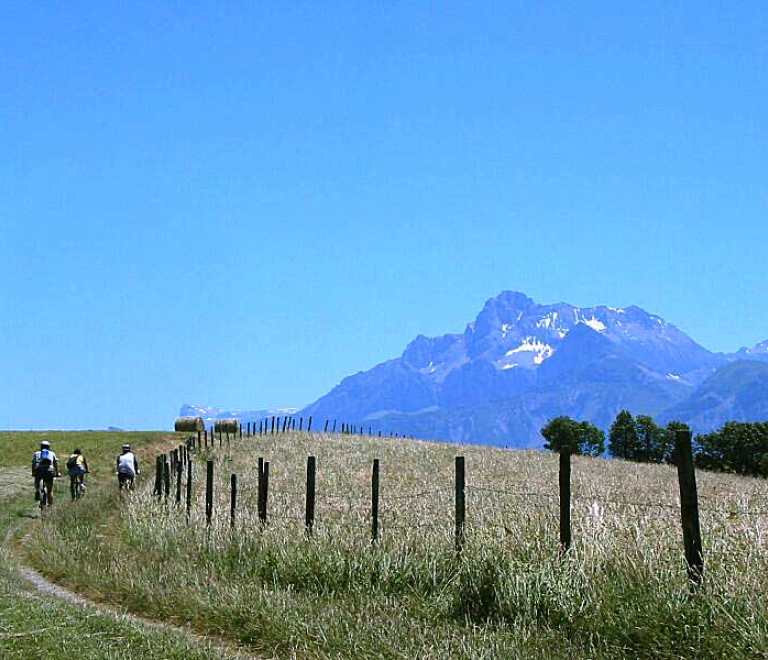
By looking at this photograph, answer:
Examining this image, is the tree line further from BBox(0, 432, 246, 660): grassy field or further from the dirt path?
BBox(0, 432, 246, 660): grassy field

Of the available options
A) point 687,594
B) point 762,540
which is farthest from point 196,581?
point 762,540

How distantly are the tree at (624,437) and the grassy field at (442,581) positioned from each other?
93944 mm

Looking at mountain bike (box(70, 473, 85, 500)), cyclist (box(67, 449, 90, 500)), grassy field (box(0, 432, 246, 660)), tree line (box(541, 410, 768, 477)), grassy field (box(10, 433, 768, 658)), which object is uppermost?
tree line (box(541, 410, 768, 477))

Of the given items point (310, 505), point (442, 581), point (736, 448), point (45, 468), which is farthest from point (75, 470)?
point (736, 448)

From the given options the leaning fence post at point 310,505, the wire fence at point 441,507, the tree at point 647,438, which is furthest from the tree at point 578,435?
the leaning fence post at point 310,505

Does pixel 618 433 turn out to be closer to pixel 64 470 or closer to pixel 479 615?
pixel 64 470

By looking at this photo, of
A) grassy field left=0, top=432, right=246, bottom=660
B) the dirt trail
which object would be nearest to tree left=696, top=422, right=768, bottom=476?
the dirt trail

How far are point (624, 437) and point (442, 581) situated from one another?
334 feet

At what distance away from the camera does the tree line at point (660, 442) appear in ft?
303

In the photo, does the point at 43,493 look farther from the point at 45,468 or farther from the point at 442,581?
the point at 442,581

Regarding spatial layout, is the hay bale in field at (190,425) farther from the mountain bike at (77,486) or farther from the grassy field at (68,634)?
the grassy field at (68,634)

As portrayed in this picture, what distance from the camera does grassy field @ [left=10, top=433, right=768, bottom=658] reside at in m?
9.71

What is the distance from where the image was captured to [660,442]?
108 metres

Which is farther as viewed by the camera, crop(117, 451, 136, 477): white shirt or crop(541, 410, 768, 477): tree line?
crop(541, 410, 768, 477): tree line
